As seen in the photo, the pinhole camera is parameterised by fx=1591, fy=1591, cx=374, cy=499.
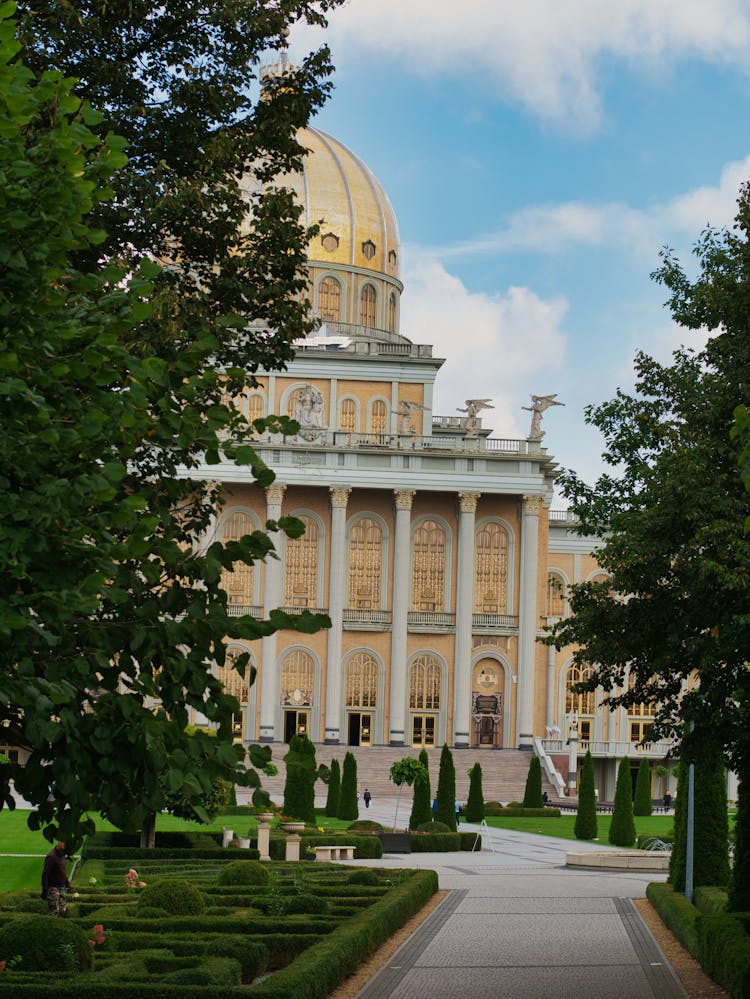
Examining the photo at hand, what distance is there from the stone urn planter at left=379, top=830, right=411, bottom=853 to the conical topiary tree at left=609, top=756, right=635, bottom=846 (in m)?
5.52

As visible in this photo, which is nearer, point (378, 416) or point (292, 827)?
point (292, 827)

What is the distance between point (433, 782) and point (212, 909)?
42.0 metres

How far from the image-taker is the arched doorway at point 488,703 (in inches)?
2712

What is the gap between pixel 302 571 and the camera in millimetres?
69250

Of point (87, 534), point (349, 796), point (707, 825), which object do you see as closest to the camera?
point (87, 534)

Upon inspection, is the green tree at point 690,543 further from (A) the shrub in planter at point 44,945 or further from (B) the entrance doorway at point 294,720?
(B) the entrance doorway at point 294,720

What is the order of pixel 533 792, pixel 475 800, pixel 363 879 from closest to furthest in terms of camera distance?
1. pixel 363 879
2. pixel 475 800
3. pixel 533 792

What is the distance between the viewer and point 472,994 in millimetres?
15000

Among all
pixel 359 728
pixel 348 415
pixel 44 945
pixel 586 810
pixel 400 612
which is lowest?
pixel 586 810

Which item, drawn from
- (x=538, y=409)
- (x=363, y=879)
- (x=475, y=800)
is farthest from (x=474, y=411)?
(x=363, y=879)

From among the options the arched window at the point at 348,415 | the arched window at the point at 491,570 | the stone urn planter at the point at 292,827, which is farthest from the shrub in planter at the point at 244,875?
the arched window at the point at 348,415

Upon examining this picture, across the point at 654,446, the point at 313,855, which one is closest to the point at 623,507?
the point at 654,446

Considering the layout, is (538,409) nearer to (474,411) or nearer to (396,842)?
(474,411)

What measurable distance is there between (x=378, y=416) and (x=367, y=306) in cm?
730
